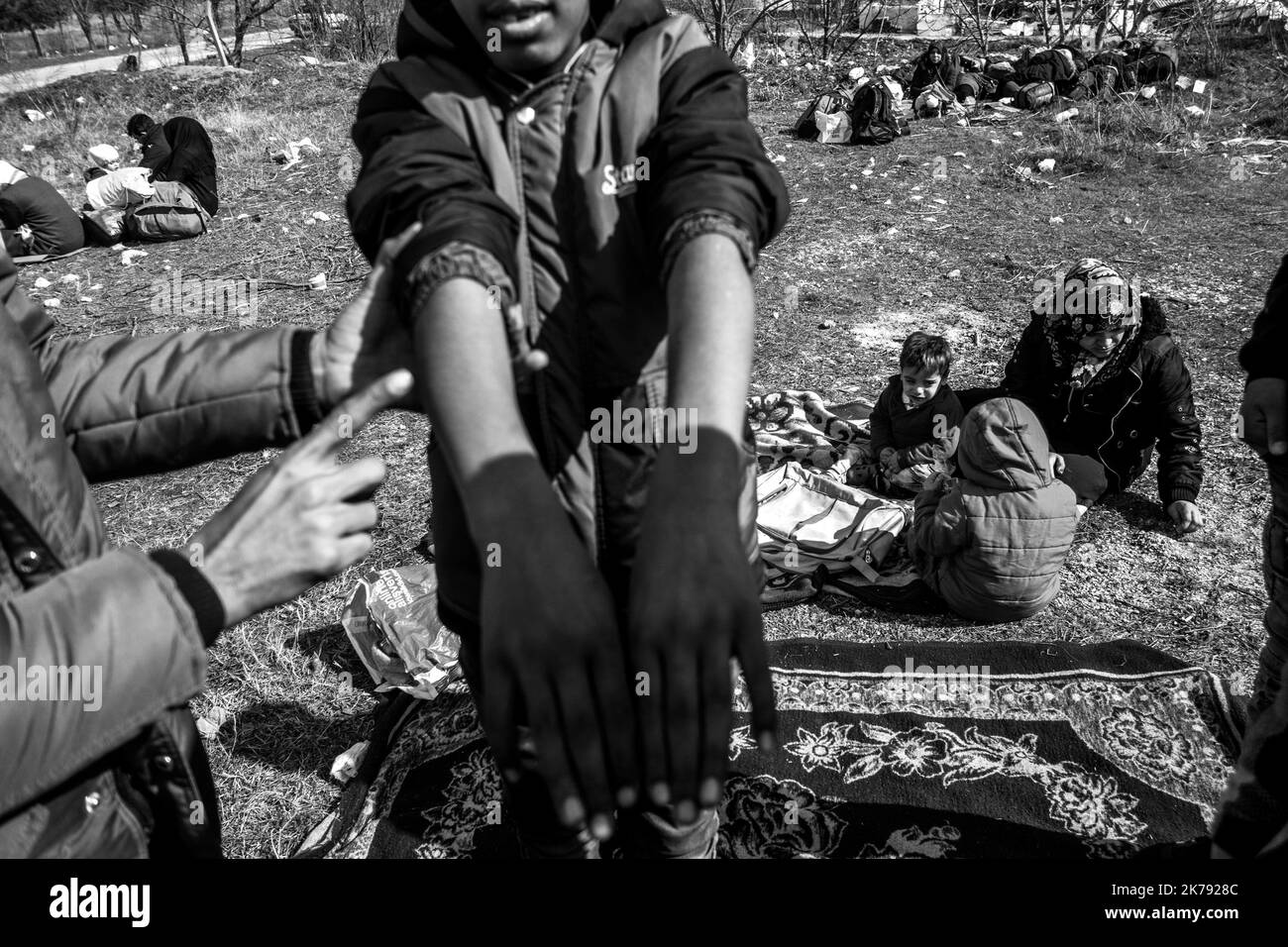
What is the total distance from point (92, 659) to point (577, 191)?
86cm

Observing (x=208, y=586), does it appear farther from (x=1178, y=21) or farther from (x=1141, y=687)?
(x=1178, y=21)

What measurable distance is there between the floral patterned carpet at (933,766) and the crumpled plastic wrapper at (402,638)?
0.37ft

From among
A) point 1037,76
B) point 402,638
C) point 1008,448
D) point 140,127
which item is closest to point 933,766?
point 1008,448

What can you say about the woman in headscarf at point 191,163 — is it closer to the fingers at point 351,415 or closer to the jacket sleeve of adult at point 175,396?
the jacket sleeve of adult at point 175,396

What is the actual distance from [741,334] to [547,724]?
21.4 inches

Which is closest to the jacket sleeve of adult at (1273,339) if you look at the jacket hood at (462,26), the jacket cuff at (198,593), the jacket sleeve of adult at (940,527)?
the jacket sleeve of adult at (940,527)

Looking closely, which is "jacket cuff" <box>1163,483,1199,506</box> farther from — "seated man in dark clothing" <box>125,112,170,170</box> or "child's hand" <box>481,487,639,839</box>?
"seated man in dark clothing" <box>125,112,170,170</box>

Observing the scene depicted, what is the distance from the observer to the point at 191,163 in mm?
8328

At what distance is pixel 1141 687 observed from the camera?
9.63 ft

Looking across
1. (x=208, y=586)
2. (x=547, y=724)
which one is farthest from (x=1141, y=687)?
(x=208, y=586)

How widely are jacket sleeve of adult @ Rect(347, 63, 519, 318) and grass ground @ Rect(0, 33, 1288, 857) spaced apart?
209 centimetres

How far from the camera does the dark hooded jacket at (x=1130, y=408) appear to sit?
386 cm

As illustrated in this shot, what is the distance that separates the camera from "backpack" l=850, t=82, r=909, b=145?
911cm

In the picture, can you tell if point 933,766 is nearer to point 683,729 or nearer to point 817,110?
point 683,729
